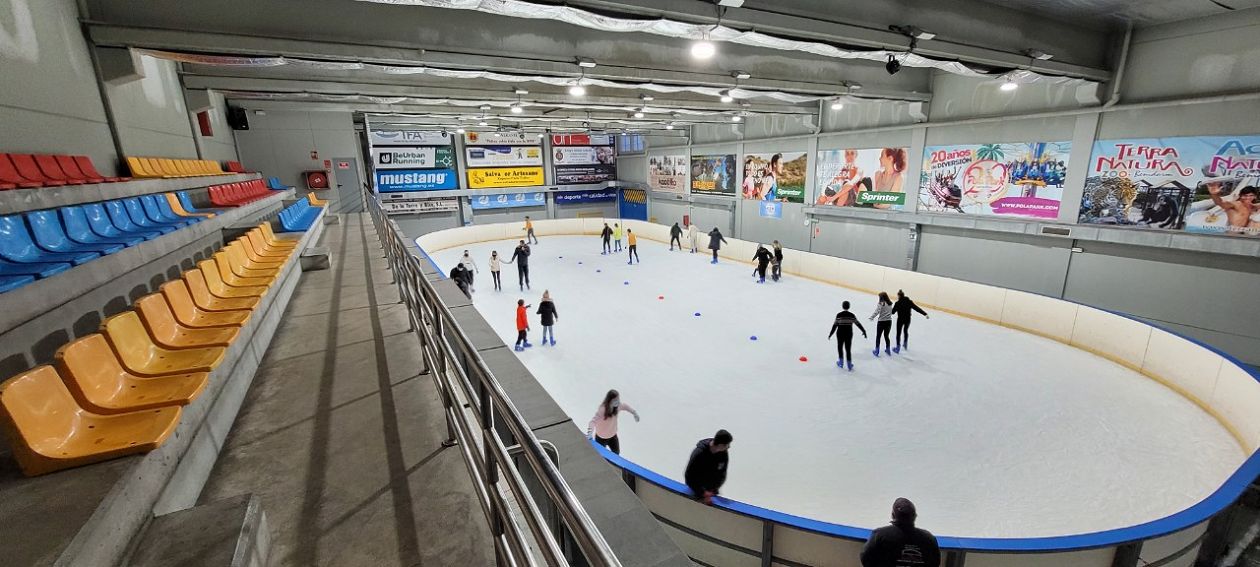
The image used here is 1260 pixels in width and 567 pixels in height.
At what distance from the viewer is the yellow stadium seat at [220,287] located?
4.10 m

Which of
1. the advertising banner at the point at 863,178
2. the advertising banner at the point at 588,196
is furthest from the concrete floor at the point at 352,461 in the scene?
the advertising banner at the point at 588,196

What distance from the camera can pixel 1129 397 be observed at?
746cm

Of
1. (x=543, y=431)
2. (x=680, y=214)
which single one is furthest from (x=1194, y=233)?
(x=680, y=214)

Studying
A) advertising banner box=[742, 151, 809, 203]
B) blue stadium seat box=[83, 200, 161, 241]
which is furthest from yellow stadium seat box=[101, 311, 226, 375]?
advertising banner box=[742, 151, 809, 203]

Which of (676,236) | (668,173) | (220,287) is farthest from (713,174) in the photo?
(220,287)

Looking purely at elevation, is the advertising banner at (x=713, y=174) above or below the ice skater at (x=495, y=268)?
above

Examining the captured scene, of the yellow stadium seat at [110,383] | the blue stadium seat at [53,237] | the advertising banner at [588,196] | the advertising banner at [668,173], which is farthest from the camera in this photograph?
the advertising banner at [588,196]

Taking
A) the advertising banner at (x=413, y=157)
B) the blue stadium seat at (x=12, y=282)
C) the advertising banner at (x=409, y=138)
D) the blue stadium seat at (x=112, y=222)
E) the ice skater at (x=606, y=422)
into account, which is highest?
the advertising banner at (x=409, y=138)

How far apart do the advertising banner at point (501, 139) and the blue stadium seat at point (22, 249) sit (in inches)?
968

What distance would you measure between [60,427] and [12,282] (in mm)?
1091

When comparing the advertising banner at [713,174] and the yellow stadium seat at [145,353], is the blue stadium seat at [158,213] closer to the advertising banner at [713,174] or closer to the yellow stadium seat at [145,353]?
the yellow stadium seat at [145,353]

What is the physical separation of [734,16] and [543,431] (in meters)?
5.34

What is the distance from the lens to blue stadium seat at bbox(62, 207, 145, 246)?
390 cm

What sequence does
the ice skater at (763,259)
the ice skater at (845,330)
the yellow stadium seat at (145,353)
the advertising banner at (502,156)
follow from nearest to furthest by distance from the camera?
1. the yellow stadium seat at (145,353)
2. the ice skater at (845,330)
3. the ice skater at (763,259)
4. the advertising banner at (502,156)
